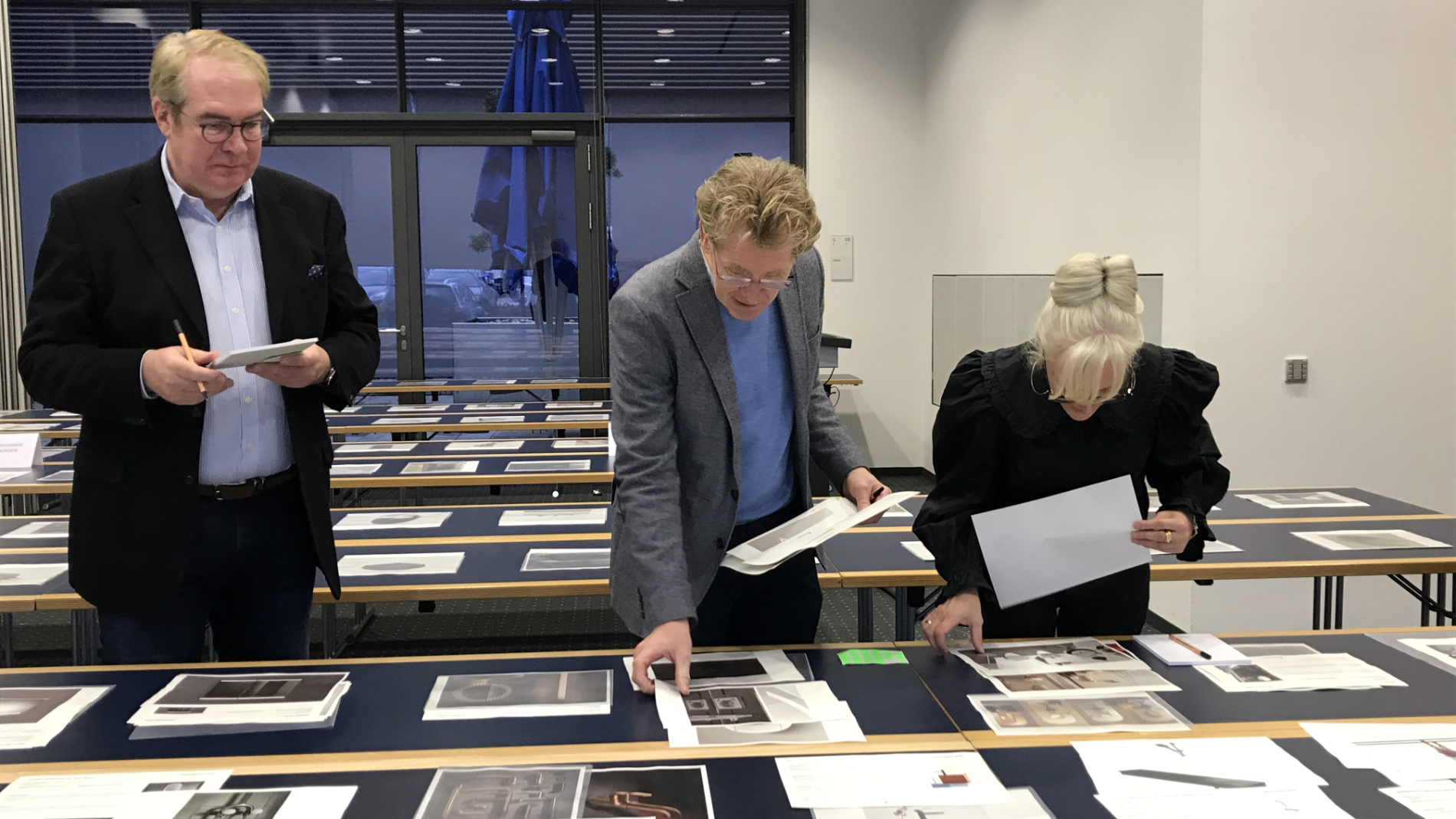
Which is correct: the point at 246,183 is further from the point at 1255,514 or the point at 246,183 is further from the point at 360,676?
the point at 1255,514

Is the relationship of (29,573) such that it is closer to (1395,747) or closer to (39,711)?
(39,711)

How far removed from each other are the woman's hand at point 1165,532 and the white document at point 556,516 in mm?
1609

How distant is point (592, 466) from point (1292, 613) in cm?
267

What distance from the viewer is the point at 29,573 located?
233 centimetres

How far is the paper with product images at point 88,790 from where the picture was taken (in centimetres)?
117

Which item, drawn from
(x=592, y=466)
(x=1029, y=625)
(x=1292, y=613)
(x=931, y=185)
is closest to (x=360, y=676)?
(x=1029, y=625)

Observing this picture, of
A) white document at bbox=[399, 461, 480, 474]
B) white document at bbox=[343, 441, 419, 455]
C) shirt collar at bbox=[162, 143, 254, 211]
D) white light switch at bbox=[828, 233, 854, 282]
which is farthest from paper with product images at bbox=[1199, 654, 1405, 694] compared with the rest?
white light switch at bbox=[828, 233, 854, 282]

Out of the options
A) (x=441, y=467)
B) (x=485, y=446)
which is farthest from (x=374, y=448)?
(x=441, y=467)

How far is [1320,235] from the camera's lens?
3.66 meters

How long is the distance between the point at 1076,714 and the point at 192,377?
1.38m

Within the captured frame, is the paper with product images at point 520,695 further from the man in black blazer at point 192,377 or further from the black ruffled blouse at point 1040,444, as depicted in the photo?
the black ruffled blouse at point 1040,444

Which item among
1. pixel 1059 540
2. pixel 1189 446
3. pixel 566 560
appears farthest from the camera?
pixel 566 560

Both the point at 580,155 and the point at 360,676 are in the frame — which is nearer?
the point at 360,676

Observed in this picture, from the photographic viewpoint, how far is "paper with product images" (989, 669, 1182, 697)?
155 cm
